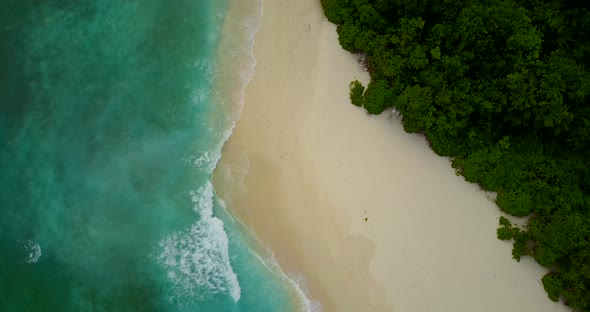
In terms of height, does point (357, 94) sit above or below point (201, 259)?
above

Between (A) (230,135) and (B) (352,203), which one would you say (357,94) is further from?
(A) (230,135)

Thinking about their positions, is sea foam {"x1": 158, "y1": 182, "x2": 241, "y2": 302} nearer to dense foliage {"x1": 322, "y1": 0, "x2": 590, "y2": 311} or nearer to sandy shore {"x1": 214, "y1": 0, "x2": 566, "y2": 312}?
sandy shore {"x1": 214, "y1": 0, "x2": 566, "y2": 312}

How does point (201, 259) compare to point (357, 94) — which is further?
point (357, 94)

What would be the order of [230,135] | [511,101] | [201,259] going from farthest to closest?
[230,135] < [201,259] < [511,101]

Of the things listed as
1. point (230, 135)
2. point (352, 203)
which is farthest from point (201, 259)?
point (352, 203)

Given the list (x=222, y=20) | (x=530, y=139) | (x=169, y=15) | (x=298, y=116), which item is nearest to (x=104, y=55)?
(x=169, y=15)
